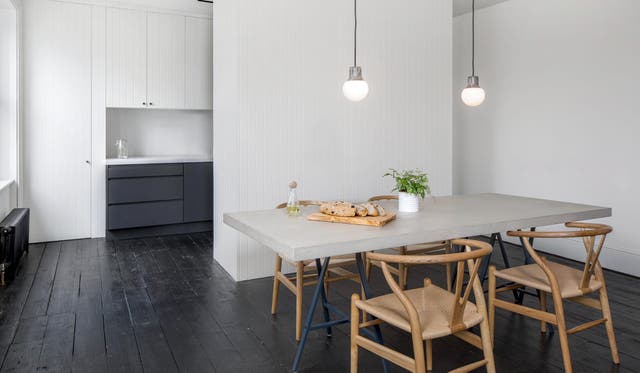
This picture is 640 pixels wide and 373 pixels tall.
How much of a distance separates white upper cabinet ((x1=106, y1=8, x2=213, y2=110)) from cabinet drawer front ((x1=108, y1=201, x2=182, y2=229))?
3.77ft

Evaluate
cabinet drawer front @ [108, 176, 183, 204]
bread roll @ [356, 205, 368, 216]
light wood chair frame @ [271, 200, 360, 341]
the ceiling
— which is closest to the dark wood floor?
light wood chair frame @ [271, 200, 360, 341]

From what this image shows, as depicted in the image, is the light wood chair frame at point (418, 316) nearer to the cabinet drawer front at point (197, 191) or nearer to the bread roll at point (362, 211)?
the bread roll at point (362, 211)

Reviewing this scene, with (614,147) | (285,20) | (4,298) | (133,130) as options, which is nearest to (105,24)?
(133,130)

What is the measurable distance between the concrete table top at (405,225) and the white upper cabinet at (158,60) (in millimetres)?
3402

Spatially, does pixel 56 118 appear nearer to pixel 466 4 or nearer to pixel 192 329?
pixel 192 329

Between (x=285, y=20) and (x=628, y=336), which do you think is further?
(x=285, y=20)

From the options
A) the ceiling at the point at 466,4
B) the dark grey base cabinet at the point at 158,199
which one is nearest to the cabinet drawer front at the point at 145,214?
the dark grey base cabinet at the point at 158,199

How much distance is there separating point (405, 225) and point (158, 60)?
4257mm

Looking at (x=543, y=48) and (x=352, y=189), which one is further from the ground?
(x=543, y=48)

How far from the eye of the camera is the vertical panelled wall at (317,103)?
12.7 feet

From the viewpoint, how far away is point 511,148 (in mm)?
5230

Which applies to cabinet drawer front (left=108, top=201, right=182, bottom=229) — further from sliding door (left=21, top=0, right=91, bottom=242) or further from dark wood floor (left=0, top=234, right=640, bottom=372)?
dark wood floor (left=0, top=234, right=640, bottom=372)

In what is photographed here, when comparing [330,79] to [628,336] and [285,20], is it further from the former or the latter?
[628,336]

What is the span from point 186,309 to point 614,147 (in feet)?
12.3
